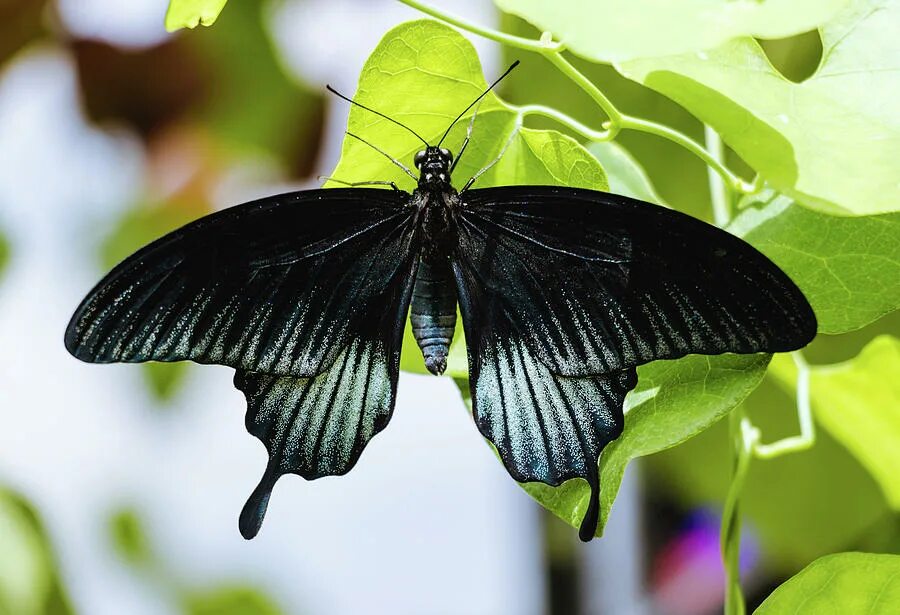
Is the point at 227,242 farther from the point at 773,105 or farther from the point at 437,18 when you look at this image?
the point at 773,105

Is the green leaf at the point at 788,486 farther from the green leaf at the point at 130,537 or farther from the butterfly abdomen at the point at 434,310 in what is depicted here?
the green leaf at the point at 130,537

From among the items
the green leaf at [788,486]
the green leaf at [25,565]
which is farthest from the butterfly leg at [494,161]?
the green leaf at [25,565]

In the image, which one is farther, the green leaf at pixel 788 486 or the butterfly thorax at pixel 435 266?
the green leaf at pixel 788 486

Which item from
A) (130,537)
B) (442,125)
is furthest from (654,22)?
(130,537)

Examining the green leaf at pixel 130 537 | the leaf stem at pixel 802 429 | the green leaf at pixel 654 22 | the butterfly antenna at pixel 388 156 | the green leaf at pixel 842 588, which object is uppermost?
the butterfly antenna at pixel 388 156

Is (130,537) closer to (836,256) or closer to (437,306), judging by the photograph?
(437,306)

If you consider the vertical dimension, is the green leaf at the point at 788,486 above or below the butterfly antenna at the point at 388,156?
below

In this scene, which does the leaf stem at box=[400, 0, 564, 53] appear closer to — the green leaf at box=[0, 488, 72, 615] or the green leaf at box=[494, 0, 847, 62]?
the green leaf at box=[494, 0, 847, 62]
